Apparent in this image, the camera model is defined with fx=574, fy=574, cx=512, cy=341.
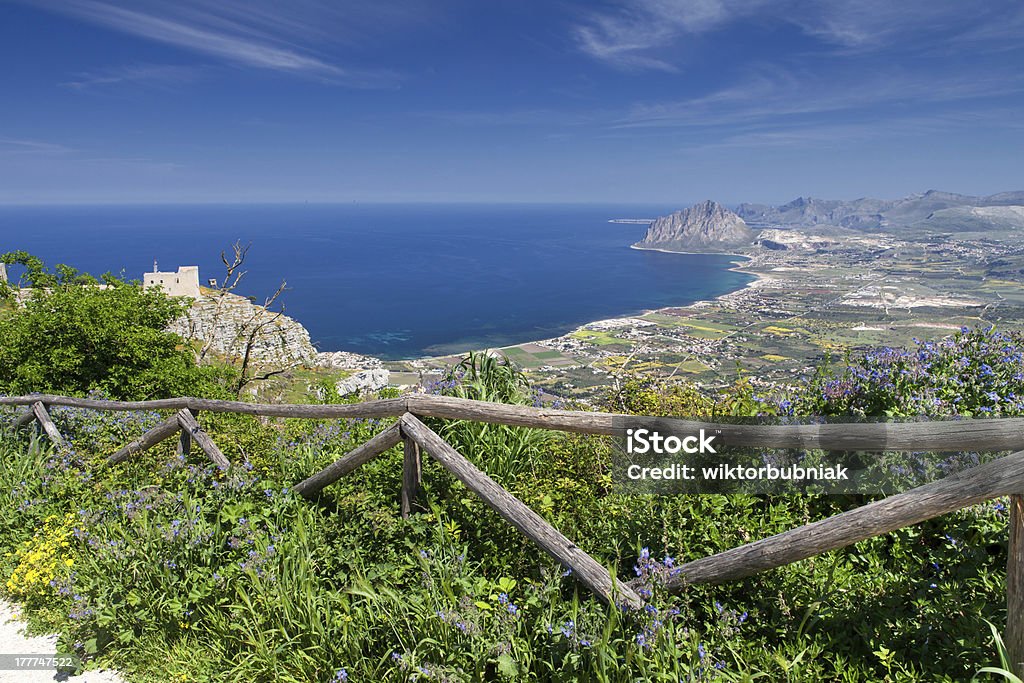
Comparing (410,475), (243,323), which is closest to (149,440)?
(410,475)

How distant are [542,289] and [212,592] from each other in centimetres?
12718

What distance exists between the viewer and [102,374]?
1268cm

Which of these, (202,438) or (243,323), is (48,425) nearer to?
(202,438)

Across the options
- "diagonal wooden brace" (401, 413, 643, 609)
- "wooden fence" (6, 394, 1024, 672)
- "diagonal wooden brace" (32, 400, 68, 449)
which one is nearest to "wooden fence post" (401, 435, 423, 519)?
"wooden fence" (6, 394, 1024, 672)

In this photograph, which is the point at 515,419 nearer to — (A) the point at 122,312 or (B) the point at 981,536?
(B) the point at 981,536

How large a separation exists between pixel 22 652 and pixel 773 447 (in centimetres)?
436

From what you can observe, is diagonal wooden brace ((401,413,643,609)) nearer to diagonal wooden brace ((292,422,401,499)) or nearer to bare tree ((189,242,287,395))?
diagonal wooden brace ((292,422,401,499))

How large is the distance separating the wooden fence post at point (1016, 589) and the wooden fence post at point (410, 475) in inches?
114

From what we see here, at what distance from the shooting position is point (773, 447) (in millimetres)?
2533

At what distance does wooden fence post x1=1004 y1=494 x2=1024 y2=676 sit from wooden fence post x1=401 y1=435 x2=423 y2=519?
2.91m

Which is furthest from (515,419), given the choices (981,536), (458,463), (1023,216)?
(1023,216)

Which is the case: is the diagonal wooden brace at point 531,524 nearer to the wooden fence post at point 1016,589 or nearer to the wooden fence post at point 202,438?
the wooden fence post at point 1016,589

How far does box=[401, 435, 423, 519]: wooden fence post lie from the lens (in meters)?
3.72

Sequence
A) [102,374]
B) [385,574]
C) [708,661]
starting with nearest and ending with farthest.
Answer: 1. [708,661]
2. [385,574]
3. [102,374]
